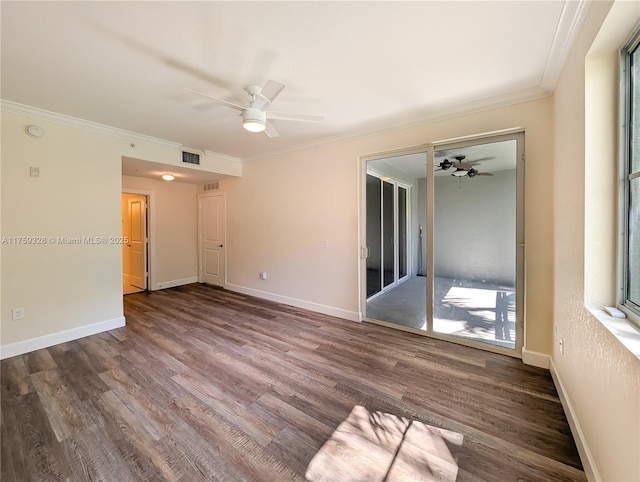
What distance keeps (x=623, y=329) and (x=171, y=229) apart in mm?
6571

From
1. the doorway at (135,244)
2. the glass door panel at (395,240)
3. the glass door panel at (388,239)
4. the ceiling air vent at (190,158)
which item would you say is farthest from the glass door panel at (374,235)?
the doorway at (135,244)

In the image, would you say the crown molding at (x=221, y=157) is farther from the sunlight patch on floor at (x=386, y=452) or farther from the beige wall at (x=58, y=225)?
the sunlight patch on floor at (x=386, y=452)

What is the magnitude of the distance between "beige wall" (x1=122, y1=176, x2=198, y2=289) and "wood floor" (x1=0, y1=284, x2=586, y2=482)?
256 cm

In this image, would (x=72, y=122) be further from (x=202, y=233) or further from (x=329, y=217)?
(x=329, y=217)

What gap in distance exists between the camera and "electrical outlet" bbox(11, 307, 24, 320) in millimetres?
2832

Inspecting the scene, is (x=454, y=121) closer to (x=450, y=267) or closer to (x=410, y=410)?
(x=450, y=267)

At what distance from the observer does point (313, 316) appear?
396 cm

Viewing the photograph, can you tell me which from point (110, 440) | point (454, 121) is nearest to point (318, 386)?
point (110, 440)

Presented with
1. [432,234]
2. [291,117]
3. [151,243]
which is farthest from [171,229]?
[432,234]

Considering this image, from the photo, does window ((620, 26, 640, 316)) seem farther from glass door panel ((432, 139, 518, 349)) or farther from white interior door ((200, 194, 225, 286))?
white interior door ((200, 194, 225, 286))

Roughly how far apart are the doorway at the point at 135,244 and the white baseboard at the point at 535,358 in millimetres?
6401

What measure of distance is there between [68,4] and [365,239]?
3.37 meters

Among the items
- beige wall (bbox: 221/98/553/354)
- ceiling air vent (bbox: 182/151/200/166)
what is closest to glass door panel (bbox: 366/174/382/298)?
beige wall (bbox: 221/98/553/354)

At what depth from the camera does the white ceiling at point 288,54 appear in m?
1.59
